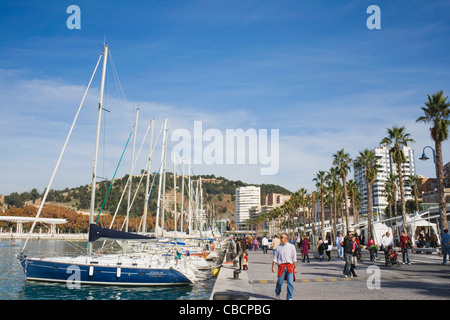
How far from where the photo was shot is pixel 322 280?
52.6 ft

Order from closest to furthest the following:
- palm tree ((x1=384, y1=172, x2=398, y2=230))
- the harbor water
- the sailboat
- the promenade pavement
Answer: the promenade pavement < the harbor water < the sailboat < palm tree ((x1=384, y1=172, x2=398, y2=230))

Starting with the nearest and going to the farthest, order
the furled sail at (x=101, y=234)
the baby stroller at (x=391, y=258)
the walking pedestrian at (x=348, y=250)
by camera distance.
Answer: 1. the walking pedestrian at (x=348, y=250)
2. the baby stroller at (x=391, y=258)
3. the furled sail at (x=101, y=234)

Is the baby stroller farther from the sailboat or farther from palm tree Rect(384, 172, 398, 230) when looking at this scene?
palm tree Rect(384, 172, 398, 230)

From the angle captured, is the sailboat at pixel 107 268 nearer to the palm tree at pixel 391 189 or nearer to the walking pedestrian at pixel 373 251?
the walking pedestrian at pixel 373 251

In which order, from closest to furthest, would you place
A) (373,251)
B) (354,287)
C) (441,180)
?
(354,287) < (373,251) < (441,180)

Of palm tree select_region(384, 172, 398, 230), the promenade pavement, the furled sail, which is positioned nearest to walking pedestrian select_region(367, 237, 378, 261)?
the promenade pavement

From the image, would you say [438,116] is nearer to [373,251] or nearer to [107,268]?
[373,251]

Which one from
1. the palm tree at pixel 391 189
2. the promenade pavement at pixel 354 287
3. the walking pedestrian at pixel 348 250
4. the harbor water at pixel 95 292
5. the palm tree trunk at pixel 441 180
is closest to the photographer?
the promenade pavement at pixel 354 287

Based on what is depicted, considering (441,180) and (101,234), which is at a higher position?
(441,180)

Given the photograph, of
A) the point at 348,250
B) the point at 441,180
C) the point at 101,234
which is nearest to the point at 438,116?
the point at 441,180

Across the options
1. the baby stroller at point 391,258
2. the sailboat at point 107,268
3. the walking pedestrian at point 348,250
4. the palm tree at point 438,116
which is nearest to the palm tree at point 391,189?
the palm tree at point 438,116

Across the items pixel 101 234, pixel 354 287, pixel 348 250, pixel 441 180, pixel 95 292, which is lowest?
pixel 95 292
